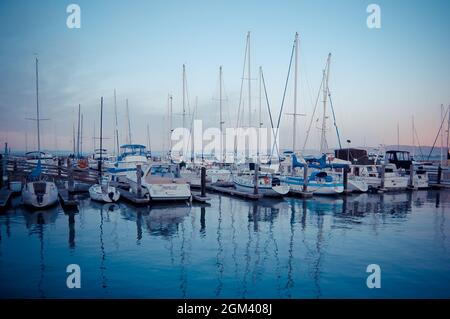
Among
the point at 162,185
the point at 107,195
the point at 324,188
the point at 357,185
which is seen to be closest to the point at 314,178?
the point at 324,188

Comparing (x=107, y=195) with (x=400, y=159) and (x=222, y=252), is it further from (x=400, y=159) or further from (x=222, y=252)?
(x=400, y=159)

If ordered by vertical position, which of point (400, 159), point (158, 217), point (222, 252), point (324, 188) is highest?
→ point (400, 159)

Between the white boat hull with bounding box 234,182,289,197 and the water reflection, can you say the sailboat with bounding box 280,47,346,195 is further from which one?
the water reflection

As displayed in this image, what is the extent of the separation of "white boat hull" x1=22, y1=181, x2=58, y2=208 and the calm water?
2.52 feet

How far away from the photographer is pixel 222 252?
42.7 ft

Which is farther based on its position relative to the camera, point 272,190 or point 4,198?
point 272,190

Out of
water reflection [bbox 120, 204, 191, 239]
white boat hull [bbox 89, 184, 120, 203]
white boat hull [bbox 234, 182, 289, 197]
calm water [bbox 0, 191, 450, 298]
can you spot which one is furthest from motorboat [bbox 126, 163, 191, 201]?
white boat hull [bbox 234, 182, 289, 197]

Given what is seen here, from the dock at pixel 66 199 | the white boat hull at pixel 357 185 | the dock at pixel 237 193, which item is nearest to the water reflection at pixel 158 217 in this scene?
the dock at pixel 66 199

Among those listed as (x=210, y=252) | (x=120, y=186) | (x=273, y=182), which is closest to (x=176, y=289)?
(x=210, y=252)

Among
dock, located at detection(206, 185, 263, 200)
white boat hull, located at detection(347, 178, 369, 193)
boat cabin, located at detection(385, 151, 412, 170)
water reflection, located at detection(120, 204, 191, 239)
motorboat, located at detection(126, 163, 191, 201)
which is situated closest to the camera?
water reflection, located at detection(120, 204, 191, 239)

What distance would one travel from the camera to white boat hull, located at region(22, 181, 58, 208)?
20.1 m

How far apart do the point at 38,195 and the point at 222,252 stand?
1341 centimetres
